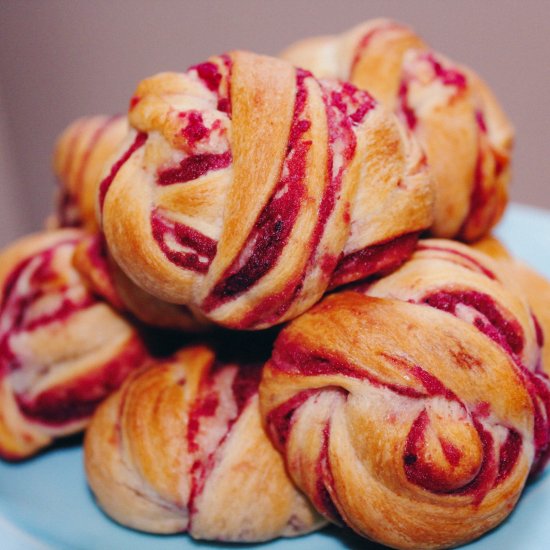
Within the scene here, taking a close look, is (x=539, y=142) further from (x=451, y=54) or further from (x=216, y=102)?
(x=216, y=102)

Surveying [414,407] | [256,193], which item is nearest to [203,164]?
[256,193]

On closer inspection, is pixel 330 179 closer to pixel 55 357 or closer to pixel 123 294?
pixel 123 294

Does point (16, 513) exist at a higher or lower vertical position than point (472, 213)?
lower

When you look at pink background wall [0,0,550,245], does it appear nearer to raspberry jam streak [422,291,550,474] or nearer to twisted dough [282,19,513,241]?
twisted dough [282,19,513,241]

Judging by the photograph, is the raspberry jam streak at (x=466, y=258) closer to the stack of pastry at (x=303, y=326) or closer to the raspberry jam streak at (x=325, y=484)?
the stack of pastry at (x=303, y=326)

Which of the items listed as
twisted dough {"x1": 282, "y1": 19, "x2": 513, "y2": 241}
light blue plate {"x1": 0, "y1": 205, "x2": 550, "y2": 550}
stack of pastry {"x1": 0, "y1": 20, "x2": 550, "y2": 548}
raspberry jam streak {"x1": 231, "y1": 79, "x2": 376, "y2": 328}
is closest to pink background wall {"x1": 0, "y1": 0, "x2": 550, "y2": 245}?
twisted dough {"x1": 282, "y1": 19, "x2": 513, "y2": 241}

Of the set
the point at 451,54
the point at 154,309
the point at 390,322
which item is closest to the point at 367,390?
the point at 390,322
